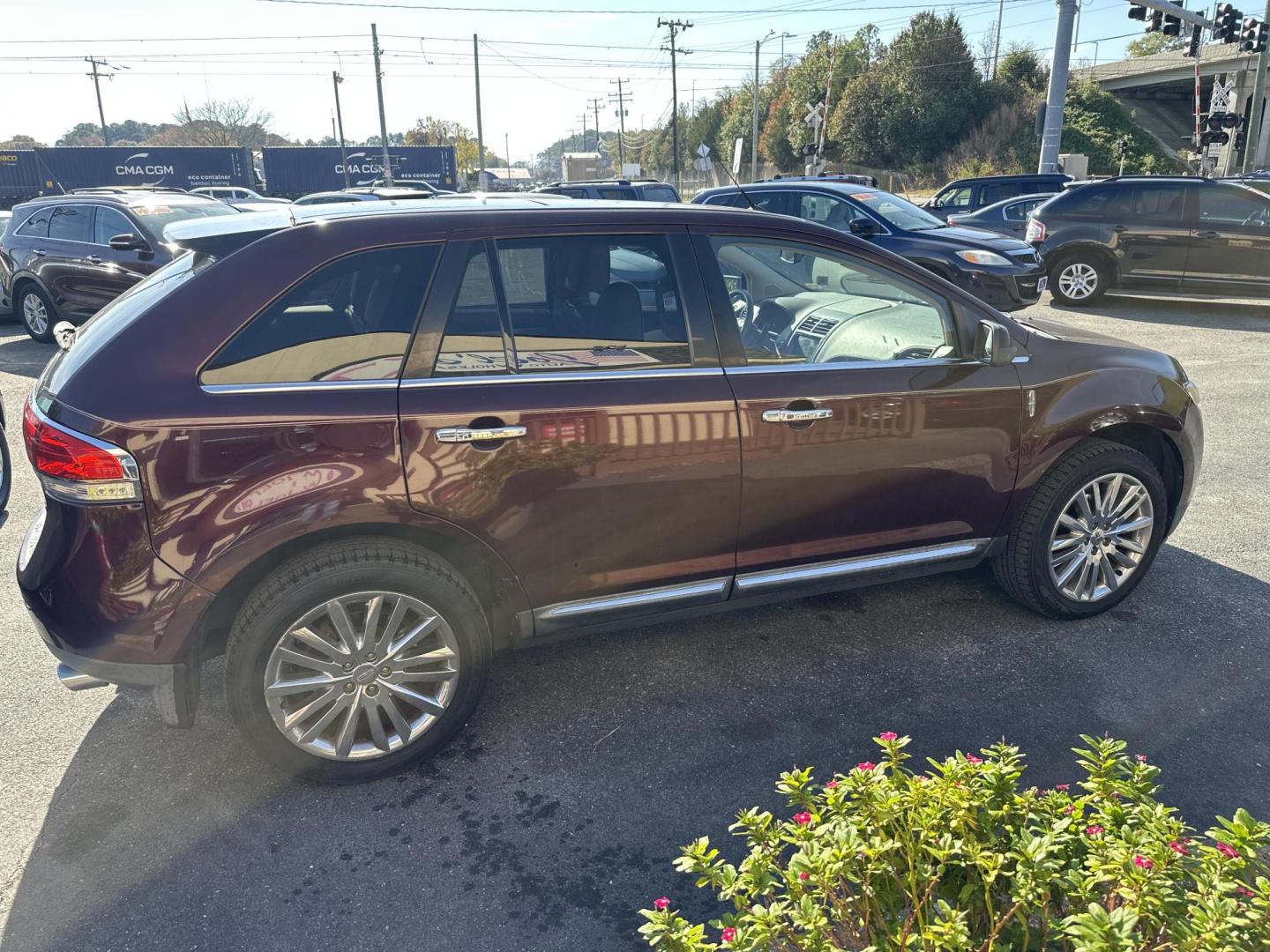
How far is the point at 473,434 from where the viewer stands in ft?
9.71

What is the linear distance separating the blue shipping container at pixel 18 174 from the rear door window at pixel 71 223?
3727 cm

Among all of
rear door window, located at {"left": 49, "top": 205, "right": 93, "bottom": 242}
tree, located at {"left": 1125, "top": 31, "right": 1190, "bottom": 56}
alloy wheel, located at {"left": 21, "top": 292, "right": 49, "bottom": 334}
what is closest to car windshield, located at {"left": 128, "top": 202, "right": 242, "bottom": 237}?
rear door window, located at {"left": 49, "top": 205, "right": 93, "bottom": 242}

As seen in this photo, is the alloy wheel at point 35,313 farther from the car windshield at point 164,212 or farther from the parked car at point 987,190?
the parked car at point 987,190

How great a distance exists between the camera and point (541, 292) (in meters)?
3.19

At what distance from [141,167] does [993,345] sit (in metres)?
49.2

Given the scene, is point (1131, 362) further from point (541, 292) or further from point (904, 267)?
point (541, 292)

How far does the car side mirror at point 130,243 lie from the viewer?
33.7ft

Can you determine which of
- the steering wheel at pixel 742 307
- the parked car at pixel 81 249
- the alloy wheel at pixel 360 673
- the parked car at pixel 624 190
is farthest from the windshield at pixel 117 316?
the parked car at pixel 624 190

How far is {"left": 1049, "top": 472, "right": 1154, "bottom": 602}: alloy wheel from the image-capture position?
13.1 ft

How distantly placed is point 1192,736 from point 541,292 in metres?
2.73

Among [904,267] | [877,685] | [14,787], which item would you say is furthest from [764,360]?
[14,787]

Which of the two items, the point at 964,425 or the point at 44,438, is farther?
the point at 964,425

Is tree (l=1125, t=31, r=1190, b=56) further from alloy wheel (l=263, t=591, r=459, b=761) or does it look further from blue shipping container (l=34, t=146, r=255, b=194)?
alloy wheel (l=263, t=591, r=459, b=761)

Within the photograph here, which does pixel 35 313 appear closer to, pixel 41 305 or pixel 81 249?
pixel 41 305
